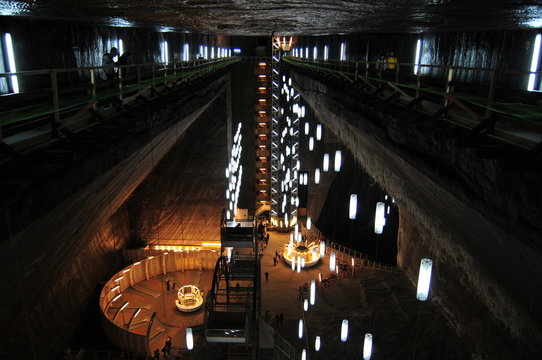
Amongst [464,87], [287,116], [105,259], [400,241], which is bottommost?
[105,259]

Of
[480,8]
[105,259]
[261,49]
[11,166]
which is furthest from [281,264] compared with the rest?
[261,49]

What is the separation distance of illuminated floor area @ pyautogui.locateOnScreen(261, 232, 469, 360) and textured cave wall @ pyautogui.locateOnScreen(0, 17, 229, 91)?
8.44m

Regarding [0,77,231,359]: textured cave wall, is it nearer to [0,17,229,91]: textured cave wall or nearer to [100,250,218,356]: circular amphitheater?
[100,250,218,356]: circular amphitheater

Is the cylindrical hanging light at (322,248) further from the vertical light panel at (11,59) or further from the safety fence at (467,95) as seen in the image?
the vertical light panel at (11,59)

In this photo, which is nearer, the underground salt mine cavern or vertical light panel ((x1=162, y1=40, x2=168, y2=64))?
the underground salt mine cavern

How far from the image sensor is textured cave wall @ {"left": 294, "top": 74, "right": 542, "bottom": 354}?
9.17 ft

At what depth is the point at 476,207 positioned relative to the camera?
3.33 m

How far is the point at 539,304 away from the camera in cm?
329

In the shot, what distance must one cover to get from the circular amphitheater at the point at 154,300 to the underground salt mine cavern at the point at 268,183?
84 millimetres

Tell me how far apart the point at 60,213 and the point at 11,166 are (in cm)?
118

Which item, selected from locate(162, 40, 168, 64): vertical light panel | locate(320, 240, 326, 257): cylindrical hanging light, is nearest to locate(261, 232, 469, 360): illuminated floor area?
locate(320, 240, 326, 257): cylindrical hanging light

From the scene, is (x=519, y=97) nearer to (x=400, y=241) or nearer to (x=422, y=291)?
(x=422, y=291)

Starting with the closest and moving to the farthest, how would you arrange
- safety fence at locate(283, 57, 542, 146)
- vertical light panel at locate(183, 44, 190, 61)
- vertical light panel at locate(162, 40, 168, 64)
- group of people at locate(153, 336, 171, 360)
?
safety fence at locate(283, 57, 542, 146), group of people at locate(153, 336, 171, 360), vertical light panel at locate(162, 40, 168, 64), vertical light panel at locate(183, 44, 190, 61)

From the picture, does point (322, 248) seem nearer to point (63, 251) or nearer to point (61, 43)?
point (61, 43)
